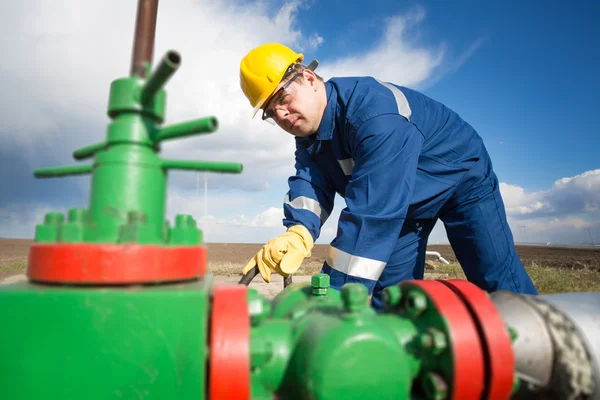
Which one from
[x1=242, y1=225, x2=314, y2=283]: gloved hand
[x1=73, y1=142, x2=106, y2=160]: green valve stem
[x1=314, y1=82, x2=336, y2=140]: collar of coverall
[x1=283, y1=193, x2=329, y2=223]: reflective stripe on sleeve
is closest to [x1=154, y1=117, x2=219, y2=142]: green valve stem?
[x1=73, y1=142, x2=106, y2=160]: green valve stem

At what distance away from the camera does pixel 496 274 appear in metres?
2.40

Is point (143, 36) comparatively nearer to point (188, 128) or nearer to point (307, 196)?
point (188, 128)

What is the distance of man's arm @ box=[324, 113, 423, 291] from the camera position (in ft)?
5.14

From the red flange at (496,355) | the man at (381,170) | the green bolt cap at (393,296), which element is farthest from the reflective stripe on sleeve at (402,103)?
the red flange at (496,355)

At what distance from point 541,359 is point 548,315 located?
0.30 feet

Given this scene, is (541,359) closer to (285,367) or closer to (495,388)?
(495,388)

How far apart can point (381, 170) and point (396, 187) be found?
0.36 ft

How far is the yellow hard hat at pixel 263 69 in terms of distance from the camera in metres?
2.32

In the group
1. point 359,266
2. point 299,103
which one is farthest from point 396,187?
point 299,103

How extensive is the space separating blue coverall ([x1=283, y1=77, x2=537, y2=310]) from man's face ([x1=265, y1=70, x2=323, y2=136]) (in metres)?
0.08

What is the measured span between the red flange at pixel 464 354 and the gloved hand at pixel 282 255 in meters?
1.17

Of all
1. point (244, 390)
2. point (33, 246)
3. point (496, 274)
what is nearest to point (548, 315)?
point (244, 390)

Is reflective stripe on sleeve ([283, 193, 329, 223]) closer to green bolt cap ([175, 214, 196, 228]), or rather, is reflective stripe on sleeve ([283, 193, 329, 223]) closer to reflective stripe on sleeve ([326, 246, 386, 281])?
reflective stripe on sleeve ([326, 246, 386, 281])

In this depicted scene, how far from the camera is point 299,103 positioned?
230 centimetres
